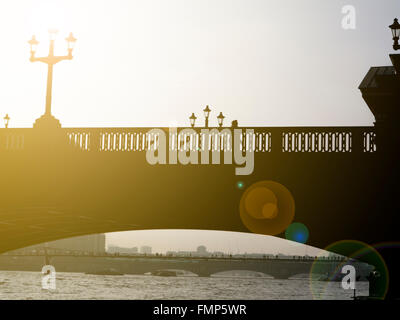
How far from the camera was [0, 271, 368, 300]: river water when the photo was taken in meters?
88.2

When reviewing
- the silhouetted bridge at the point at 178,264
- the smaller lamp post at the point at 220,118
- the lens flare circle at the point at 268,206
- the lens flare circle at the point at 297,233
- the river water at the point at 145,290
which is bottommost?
the river water at the point at 145,290

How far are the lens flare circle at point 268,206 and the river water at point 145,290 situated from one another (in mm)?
59962

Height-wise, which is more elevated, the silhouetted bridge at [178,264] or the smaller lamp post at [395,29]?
the smaller lamp post at [395,29]

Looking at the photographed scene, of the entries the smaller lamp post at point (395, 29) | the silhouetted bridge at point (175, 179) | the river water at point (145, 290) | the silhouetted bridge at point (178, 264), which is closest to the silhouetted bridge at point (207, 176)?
the silhouetted bridge at point (175, 179)

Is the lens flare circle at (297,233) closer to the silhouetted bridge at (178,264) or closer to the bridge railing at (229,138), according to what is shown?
the bridge railing at (229,138)

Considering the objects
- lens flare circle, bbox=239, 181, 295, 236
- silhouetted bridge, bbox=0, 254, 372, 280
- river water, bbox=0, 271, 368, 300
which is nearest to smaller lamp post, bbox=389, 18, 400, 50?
lens flare circle, bbox=239, 181, 295, 236

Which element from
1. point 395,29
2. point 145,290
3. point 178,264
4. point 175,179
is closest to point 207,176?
point 175,179

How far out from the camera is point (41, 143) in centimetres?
2248

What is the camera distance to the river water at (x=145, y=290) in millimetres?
88188

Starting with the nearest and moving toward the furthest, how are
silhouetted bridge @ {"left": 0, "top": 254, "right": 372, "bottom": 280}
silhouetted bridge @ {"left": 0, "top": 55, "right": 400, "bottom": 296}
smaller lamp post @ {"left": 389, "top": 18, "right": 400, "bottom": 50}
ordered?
smaller lamp post @ {"left": 389, "top": 18, "right": 400, "bottom": 50}, silhouetted bridge @ {"left": 0, "top": 55, "right": 400, "bottom": 296}, silhouetted bridge @ {"left": 0, "top": 254, "right": 372, "bottom": 280}

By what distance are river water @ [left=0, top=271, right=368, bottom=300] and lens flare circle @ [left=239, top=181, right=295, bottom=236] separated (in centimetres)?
5996

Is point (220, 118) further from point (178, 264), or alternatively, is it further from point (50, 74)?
point (178, 264)

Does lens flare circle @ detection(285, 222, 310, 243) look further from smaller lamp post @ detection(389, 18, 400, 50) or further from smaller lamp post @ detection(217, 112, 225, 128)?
smaller lamp post @ detection(389, 18, 400, 50)

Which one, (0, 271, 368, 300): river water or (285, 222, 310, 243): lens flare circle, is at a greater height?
(285, 222, 310, 243): lens flare circle
